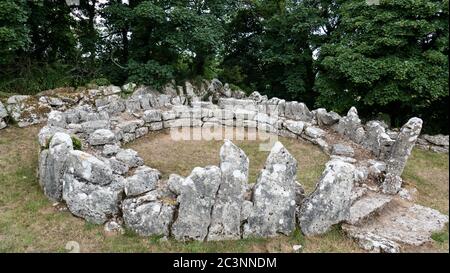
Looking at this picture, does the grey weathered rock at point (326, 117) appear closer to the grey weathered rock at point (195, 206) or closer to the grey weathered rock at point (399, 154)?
the grey weathered rock at point (399, 154)

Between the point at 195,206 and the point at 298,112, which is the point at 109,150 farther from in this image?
the point at 298,112

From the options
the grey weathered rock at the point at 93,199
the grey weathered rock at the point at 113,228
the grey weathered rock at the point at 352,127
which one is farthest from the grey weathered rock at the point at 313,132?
the grey weathered rock at the point at 113,228

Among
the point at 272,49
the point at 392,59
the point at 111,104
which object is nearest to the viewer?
the point at 392,59

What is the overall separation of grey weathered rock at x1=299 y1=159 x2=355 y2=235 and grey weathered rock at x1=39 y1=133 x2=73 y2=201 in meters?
6.14

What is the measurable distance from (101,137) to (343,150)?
9.27m

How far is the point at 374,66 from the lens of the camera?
15094 mm

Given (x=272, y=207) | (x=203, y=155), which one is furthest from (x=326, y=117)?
(x=272, y=207)

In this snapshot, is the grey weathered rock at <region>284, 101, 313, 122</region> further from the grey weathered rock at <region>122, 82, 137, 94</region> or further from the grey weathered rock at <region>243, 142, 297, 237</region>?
the grey weathered rock at <region>243, 142, 297, 237</region>

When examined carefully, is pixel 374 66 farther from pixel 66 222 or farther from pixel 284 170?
pixel 66 222

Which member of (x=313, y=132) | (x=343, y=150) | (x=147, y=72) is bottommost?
(x=343, y=150)

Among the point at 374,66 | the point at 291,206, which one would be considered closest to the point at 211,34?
A: the point at 374,66

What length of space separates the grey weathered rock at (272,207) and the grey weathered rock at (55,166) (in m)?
4.98

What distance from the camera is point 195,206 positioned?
25.8 feet

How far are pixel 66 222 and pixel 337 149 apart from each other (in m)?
10.1
